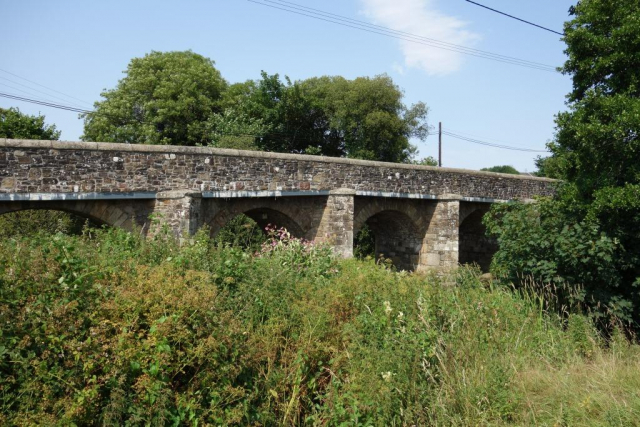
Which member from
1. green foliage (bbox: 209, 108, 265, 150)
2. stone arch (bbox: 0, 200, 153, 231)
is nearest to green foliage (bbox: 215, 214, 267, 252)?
stone arch (bbox: 0, 200, 153, 231)

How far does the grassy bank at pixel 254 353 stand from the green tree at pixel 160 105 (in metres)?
19.8

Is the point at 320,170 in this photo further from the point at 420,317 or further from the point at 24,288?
the point at 24,288

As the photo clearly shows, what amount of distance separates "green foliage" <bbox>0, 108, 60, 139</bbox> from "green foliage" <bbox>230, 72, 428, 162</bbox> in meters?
9.21

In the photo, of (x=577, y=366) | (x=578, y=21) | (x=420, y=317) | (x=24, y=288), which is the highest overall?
(x=578, y=21)

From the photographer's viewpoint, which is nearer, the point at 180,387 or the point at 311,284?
the point at 180,387

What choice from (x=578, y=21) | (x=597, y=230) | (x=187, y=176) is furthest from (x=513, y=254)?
(x=187, y=176)

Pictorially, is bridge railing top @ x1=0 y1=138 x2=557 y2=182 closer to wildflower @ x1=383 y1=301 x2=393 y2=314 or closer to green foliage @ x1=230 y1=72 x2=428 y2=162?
wildflower @ x1=383 y1=301 x2=393 y2=314

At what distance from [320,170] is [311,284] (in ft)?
23.8

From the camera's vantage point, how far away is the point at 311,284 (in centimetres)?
561

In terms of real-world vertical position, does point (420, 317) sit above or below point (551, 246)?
below

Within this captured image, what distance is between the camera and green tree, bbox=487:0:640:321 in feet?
25.7

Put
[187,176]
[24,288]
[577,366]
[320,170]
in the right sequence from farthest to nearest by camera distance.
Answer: [320,170], [187,176], [577,366], [24,288]

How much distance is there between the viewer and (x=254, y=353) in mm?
4172

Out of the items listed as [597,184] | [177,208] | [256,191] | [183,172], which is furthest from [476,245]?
[177,208]
